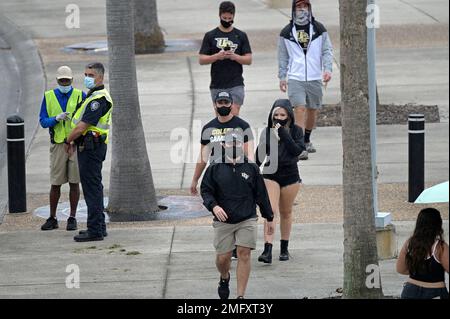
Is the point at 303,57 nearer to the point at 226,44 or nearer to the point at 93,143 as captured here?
the point at 226,44

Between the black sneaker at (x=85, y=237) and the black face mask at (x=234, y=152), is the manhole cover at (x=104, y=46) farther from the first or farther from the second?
the black face mask at (x=234, y=152)

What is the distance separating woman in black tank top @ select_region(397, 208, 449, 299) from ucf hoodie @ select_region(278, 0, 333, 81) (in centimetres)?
687

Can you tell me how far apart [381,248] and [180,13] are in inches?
768

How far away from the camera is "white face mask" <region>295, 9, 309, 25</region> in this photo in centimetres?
1443

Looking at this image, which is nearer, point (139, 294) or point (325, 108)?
point (139, 294)

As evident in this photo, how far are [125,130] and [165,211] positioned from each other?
3.42 feet

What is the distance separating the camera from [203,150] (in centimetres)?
1078

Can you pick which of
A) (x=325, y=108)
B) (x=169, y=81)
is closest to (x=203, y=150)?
(x=325, y=108)

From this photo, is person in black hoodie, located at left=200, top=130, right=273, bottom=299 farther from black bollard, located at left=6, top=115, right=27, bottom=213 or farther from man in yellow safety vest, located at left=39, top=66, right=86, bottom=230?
black bollard, located at left=6, top=115, right=27, bottom=213

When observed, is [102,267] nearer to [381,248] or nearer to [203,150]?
[203,150]

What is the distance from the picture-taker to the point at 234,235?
31.9 ft

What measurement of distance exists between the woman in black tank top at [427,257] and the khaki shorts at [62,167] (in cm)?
531
